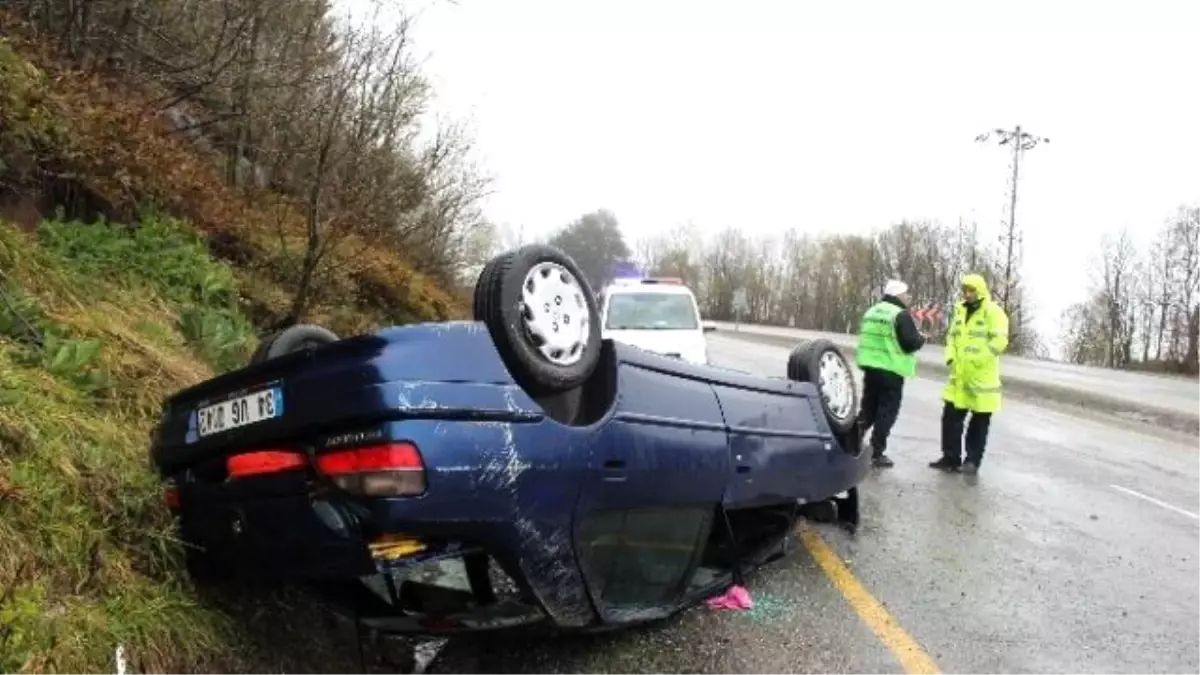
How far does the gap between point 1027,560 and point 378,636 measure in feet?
12.2

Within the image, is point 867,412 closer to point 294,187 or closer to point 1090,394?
point 294,187

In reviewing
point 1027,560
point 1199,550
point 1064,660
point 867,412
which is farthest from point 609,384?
point 867,412

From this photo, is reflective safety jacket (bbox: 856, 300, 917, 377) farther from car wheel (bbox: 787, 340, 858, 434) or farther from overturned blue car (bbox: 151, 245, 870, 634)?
overturned blue car (bbox: 151, 245, 870, 634)

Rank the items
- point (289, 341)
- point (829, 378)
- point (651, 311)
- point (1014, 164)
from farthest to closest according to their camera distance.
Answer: point (1014, 164)
point (651, 311)
point (829, 378)
point (289, 341)

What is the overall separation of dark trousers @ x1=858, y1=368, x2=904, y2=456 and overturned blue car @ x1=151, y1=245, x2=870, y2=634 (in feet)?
14.9

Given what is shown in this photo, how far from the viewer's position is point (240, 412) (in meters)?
3.10

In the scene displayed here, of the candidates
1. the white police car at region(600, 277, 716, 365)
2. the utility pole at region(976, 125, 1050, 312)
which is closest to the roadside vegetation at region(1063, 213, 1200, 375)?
the utility pole at region(976, 125, 1050, 312)

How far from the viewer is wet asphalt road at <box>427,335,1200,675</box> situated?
3.88m

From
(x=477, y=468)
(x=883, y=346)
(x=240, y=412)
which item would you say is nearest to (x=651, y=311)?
(x=883, y=346)

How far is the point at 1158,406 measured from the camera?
16859 millimetres

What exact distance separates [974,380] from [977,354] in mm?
239

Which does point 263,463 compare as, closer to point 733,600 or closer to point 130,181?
point 733,600

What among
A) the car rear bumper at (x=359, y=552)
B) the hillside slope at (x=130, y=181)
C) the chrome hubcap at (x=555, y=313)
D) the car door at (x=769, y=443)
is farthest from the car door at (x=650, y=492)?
the hillside slope at (x=130, y=181)

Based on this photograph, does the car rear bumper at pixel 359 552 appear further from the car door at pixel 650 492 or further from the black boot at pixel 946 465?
the black boot at pixel 946 465
